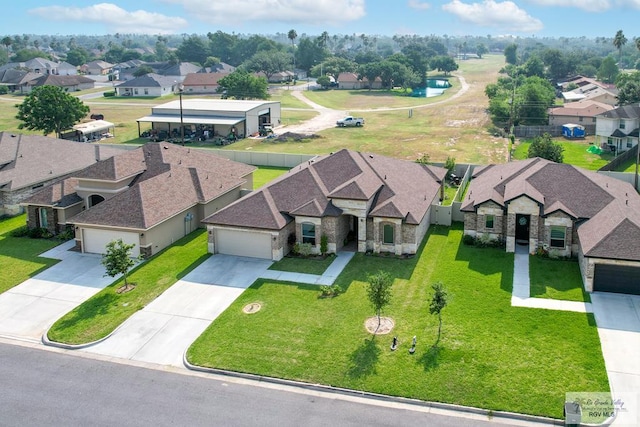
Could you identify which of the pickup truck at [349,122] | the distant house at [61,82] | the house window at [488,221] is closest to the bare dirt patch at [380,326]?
the house window at [488,221]

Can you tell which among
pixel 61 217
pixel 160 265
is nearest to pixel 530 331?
pixel 160 265

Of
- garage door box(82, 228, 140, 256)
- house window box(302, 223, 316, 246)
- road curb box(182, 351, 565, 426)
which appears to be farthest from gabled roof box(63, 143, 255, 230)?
road curb box(182, 351, 565, 426)

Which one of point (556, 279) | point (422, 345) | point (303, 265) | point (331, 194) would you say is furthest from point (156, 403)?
point (556, 279)

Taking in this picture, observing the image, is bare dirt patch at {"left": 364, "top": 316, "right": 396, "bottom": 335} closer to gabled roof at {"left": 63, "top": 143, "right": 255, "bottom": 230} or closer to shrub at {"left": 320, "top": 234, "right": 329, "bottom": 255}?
shrub at {"left": 320, "top": 234, "right": 329, "bottom": 255}

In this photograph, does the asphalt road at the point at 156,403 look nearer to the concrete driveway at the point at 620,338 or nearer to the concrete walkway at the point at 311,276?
the concrete driveway at the point at 620,338

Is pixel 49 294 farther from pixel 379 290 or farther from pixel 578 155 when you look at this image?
pixel 578 155

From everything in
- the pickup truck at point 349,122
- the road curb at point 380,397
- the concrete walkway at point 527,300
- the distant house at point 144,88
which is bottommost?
the road curb at point 380,397
